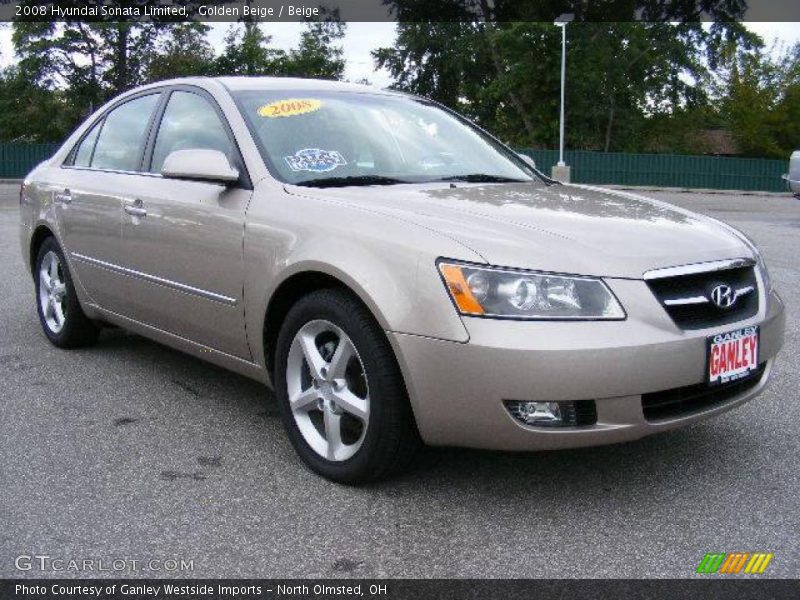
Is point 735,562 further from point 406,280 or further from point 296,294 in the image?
point 296,294

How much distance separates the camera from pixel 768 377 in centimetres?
344

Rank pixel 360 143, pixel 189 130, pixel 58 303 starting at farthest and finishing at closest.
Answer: pixel 58 303 < pixel 189 130 < pixel 360 143

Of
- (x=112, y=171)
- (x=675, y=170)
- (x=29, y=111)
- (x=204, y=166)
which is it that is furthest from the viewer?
(x=29, y=111)

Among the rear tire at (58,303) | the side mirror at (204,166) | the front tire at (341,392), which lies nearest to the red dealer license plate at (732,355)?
the front tire at (341,392)

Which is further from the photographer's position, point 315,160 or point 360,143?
point 360,143

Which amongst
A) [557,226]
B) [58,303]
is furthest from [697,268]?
[58,303]

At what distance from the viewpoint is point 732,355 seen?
10.1 ft

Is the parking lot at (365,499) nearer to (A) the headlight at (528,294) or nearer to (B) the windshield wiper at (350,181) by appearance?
(A) the headlight at (528,294)

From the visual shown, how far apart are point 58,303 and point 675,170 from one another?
32992mm

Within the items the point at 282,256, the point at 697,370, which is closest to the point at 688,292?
the point at 697,370

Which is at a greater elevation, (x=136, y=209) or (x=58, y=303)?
(x=136, y=209)

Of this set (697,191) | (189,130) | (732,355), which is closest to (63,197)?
(189,130)

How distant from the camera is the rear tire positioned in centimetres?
519

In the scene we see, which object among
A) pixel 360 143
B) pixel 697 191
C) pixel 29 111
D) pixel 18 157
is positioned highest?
pixel 29 111
